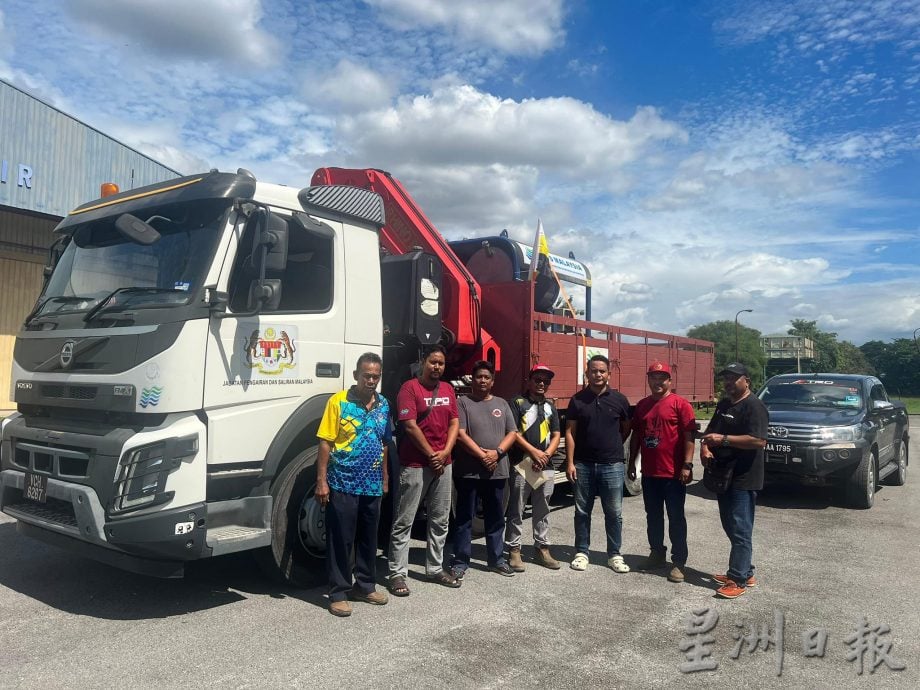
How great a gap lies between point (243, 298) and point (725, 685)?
11.8 feet

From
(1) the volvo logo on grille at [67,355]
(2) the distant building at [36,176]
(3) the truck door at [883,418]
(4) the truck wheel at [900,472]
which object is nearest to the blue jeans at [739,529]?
(1) the volvo logo on grille at [67,355]

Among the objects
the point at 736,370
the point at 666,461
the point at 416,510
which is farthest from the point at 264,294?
the point at 736,370

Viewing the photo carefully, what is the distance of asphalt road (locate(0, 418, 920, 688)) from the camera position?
3.76 m

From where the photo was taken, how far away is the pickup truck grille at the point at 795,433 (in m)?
8.88

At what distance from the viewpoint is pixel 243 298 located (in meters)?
4.57

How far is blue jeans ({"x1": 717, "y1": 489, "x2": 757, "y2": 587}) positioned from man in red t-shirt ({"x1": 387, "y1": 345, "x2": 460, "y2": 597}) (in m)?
2.11

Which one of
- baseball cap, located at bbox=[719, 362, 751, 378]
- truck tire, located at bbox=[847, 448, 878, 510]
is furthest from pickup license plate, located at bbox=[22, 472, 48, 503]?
truck tire, located at bbox=[847, 448, 878, 510]

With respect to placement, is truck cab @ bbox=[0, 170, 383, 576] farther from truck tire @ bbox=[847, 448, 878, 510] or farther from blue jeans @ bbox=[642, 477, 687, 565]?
truck tire @ bbox=[847, 448, 878, 510]

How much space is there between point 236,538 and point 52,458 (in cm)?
132

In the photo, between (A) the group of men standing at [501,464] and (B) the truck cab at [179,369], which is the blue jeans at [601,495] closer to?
(A) the group of men standing at [501,464]

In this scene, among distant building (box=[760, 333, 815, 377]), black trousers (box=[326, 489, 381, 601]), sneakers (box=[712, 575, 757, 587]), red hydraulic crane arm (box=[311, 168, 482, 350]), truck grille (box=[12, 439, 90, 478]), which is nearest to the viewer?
truck grille (box=[12, 439, 90, 478])

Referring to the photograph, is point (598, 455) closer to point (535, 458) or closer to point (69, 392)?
point (535, 458)

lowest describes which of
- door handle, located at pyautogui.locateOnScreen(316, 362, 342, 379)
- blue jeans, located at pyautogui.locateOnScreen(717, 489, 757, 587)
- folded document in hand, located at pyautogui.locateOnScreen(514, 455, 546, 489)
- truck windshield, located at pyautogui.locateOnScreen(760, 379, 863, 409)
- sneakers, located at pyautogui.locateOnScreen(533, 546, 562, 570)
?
sneakers, located at pyautogui.locateOnScreen(533, 546, 562, 570)

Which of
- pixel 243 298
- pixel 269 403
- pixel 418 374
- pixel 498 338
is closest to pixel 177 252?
pixel 243 298
